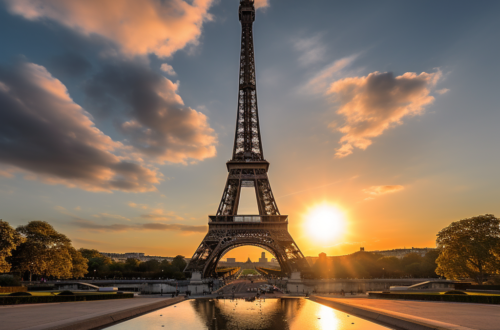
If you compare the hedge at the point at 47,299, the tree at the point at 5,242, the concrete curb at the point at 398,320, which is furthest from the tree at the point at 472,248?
the tree at the point at 5,242

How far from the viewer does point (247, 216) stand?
234ft

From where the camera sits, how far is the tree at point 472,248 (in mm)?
48875

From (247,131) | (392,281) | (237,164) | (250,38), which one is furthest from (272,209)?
(250,38)

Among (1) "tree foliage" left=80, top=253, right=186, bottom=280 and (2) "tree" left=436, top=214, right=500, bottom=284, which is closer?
(2) "tree" left=436, top=214, right=500, bottom=284

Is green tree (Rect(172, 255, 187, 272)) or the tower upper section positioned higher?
the tower upper section

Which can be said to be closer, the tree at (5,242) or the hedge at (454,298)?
the hedge at (454,298)

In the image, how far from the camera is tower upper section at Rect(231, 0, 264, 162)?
262 ft

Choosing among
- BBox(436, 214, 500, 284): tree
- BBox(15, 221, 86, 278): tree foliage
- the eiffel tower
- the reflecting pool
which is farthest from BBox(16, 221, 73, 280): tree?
BBox(436, 214, 500, 284): tree

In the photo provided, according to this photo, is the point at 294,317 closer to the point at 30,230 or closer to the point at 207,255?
the point at 207,255

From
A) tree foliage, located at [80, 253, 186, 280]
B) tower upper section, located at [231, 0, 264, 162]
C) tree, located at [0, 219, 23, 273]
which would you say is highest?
tower upper section, located at [231, 0, 264, 162]

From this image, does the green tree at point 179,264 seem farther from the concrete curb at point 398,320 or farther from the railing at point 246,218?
the concrete curb at point 398,320

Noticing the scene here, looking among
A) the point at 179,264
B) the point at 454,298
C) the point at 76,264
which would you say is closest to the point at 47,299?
the point at 454,298

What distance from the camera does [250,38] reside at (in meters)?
86.3

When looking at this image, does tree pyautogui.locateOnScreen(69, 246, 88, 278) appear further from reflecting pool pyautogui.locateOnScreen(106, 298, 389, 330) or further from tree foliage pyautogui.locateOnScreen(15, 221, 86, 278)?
reflecting pool pyautogui.locateOnScreen(106, 298, 389, 330)
